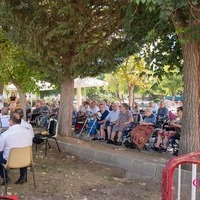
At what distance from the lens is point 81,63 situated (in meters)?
11.4

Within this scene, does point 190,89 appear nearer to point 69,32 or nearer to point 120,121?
point 120,121

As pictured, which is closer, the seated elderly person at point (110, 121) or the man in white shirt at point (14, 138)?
the man in white shirt at point (14, 138)

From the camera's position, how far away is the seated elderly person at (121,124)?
1121 centimetres

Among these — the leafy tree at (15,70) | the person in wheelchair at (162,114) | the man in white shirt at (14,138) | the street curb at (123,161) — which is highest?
the leafy tree at (15,70)

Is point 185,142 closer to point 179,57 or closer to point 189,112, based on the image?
point 189,112

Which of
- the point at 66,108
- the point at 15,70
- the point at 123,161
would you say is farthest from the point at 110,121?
the point at 15,70

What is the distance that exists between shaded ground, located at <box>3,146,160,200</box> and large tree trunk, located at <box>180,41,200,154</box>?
1.20m

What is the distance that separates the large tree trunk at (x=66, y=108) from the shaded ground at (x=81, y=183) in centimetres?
322

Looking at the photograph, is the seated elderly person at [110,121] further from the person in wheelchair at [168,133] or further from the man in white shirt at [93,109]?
the person in wheelchair at [168,133]

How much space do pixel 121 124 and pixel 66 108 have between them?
220cm

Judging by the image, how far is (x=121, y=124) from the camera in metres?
11.3

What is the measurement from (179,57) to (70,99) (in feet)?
14.5

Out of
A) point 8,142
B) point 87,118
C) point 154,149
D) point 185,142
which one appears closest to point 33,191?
point 8,142

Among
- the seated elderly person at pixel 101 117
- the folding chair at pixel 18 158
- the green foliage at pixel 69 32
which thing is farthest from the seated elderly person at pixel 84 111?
the folding chair at pixel 18 158
